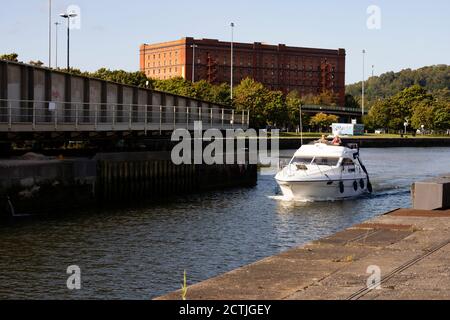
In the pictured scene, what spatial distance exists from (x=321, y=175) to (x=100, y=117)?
54.5 ft

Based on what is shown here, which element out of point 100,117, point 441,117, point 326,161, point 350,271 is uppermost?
point 441,117

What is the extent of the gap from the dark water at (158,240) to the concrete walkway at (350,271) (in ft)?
18.0

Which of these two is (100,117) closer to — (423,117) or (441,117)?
(423,117)

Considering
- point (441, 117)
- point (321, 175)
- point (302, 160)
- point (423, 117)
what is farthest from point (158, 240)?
point (441, 117)

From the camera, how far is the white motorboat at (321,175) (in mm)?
49781

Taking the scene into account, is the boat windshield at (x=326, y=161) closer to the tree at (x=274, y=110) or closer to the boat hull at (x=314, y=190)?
the boat hull at (x=314, y=190)

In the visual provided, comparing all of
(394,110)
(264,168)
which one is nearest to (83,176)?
(264,168)

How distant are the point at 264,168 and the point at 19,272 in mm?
59448

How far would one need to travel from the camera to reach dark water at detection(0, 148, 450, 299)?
25.6m

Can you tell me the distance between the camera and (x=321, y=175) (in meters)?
50.0

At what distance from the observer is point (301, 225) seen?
40094 millimetres

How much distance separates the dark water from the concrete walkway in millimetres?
5489
